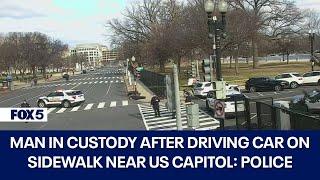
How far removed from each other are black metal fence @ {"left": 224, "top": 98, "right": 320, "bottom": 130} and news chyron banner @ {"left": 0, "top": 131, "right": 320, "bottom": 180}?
331cm

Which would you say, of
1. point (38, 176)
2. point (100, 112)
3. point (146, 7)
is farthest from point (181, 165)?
point (146, 7)

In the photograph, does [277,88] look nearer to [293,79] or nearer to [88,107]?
[293,79]

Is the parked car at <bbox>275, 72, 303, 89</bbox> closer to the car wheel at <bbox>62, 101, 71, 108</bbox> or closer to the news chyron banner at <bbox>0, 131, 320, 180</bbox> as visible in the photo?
the car wheel at <bbox>62, 101, 71, 108</bbox>

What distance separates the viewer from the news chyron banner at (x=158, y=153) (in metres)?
8.20

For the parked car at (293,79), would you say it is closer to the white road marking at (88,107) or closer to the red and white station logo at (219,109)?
the white road marking at (88,107)

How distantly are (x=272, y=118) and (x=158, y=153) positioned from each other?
293 inches

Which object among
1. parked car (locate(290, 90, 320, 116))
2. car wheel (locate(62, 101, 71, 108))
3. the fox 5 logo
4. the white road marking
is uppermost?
the fox 5 logo

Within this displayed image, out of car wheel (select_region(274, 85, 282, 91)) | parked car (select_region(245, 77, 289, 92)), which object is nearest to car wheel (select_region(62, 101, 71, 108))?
parked car (select_region(245, 77, 289, 92))

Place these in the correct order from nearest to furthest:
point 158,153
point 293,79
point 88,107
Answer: point 158,153, point 88,107, point 293,79

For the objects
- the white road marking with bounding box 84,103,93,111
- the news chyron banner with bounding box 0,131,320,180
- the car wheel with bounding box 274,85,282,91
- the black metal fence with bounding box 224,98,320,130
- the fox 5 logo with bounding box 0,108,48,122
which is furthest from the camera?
the car wheel with bounding box 274,85,282,91

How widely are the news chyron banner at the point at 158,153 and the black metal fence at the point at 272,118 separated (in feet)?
10.9

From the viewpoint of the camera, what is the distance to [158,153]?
833cm

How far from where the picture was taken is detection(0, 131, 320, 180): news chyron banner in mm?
8203

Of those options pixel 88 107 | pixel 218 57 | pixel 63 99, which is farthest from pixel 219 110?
pixel 63 99
